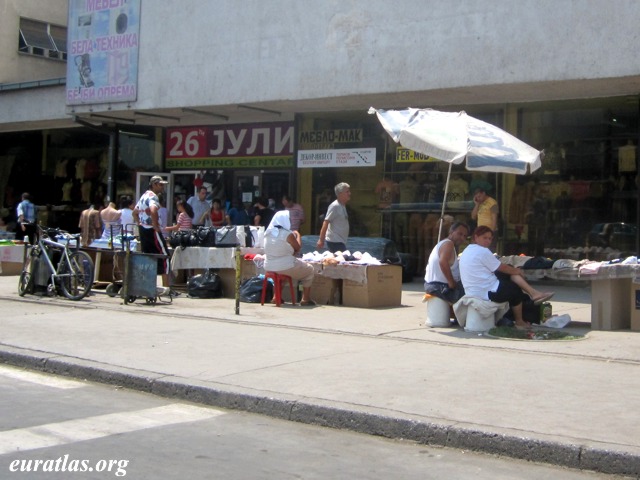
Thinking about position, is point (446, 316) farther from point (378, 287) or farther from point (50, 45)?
point (50, 45)

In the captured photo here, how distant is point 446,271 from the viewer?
10289 mm

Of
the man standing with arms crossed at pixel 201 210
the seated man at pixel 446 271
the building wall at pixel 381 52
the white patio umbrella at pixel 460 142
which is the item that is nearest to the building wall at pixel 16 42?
the building wall at pixel 381 52

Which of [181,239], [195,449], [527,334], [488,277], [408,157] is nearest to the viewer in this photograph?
[195,449]

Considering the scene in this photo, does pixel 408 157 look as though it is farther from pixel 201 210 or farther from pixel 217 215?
pixel 201 210

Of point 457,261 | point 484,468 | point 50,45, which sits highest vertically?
point 50,45

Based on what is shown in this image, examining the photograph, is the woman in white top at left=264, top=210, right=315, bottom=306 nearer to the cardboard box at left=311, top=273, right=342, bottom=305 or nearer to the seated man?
the cardboard box at left=311, top=273, right=342, bottom=305

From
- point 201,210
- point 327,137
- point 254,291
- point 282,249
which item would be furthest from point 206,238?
point 327,137

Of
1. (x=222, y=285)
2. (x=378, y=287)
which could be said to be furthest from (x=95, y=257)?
(x=378, y=287)

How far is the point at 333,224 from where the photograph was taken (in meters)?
13.6

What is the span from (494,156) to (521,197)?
640 centimetres

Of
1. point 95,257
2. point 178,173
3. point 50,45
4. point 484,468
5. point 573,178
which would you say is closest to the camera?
point 484,468

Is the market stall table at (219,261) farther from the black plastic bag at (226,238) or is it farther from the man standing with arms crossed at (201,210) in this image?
the man standing with arms crossed at (201,210)

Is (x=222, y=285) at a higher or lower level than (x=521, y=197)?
lower

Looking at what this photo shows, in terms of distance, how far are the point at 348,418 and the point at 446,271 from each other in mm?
4231
